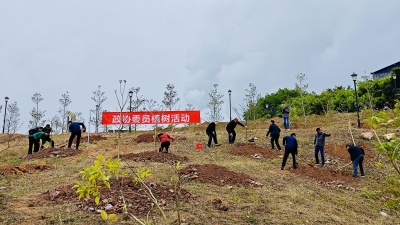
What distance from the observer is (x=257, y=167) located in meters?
11.5

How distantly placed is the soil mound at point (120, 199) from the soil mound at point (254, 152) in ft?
22.6

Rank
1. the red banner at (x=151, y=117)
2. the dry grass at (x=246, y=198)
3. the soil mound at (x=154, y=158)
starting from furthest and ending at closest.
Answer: the red banner at (x=151, y=117) < the soil mound at (x=154, y=158) < the dry grass at (x=246, y=198)

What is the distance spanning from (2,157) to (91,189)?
14.3 meters

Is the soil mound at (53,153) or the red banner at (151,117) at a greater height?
the red banner at (151,117)

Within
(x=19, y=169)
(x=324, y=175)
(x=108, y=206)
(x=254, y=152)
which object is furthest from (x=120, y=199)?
(x=254, y=152)

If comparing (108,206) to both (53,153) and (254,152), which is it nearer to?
(53,153)

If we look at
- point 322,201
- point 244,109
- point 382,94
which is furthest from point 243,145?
point 382,94

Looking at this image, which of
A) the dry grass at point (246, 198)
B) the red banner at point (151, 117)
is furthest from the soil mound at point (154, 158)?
the red banner at point (151, 117)

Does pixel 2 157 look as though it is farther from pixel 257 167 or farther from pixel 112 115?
pixel 257 167

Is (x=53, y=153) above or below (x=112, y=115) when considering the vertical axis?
below

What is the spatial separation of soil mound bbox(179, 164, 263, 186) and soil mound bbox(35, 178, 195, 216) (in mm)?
1497

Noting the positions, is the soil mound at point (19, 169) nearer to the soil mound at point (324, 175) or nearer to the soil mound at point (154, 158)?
the soil mound at point (154, 158)

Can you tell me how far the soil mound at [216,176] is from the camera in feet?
28.8

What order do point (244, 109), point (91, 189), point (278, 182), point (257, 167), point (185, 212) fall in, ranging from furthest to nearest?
1. point (244, 109)
2. point (257, 167)
3. point (278, 182)
4. point (185, 212)
5. point (91, 189)
